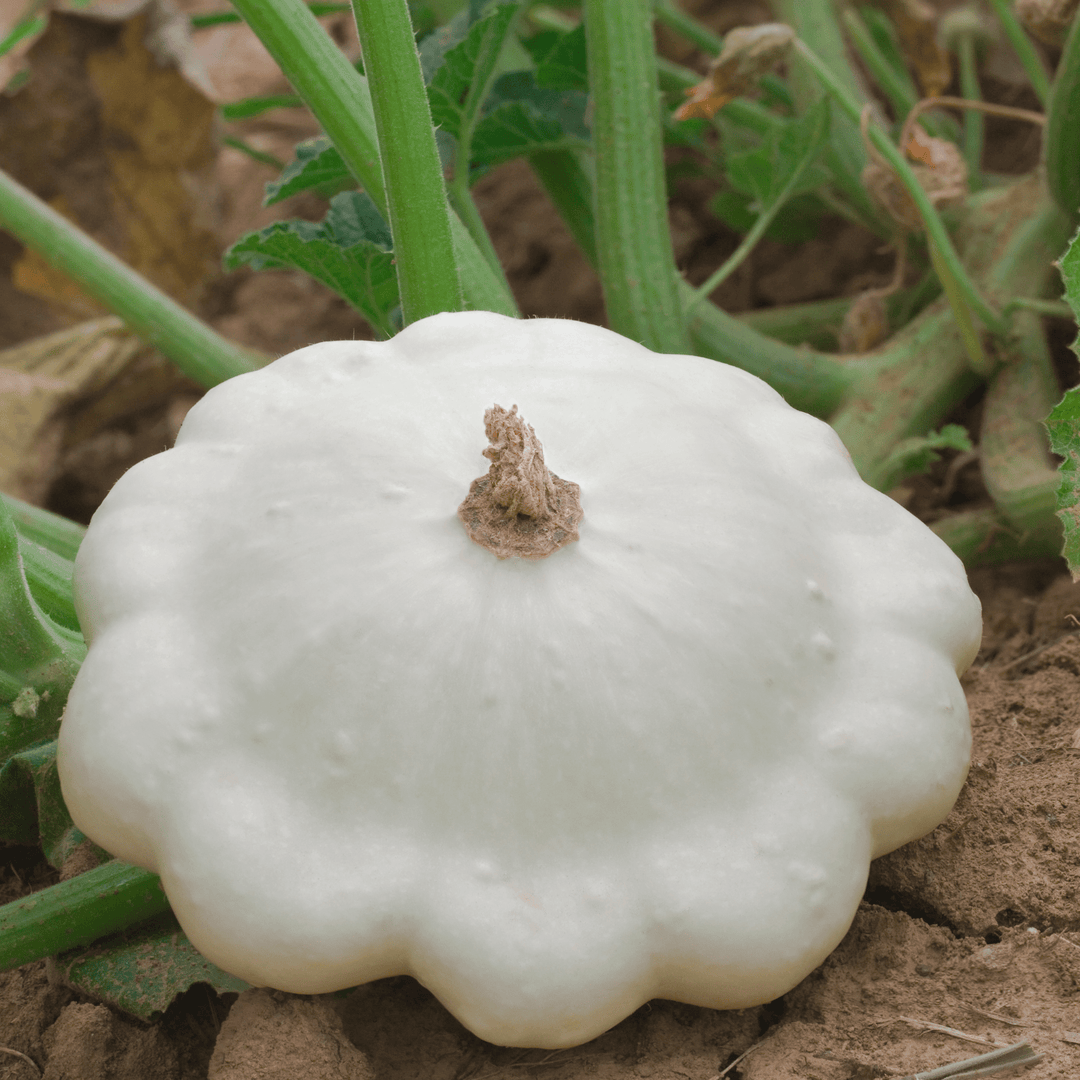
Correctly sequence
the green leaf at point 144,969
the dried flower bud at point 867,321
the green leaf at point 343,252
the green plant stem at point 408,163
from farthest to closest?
the dried flower bud at point 867,321
the green leaf at point 343,252
the green plant stem at point 408,163
the green leaf at point 144,969

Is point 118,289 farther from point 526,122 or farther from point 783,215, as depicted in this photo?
point 783,215

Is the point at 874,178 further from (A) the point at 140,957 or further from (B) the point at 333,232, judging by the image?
(A) the point at 140,957

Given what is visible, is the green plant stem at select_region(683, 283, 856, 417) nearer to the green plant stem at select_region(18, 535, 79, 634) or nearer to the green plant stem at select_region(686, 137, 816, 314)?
the green plant stem at select_region(686, 137, 816, 314)

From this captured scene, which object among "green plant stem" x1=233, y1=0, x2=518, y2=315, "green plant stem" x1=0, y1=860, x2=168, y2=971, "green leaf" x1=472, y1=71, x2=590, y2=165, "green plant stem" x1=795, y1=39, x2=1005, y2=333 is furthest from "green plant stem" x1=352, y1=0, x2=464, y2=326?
"green plant stem" x1=0, y1=860, x2=168, y2=971

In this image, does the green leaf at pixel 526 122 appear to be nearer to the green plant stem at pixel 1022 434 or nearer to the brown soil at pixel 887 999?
the green plant stem at pixel 1022 434

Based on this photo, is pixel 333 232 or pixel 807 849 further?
pixel 333 232

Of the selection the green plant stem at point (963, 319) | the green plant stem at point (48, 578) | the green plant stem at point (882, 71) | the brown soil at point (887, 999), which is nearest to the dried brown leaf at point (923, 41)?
the green plant stem at point (882, 71)

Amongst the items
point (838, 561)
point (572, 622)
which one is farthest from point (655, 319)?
point (572, 622)
